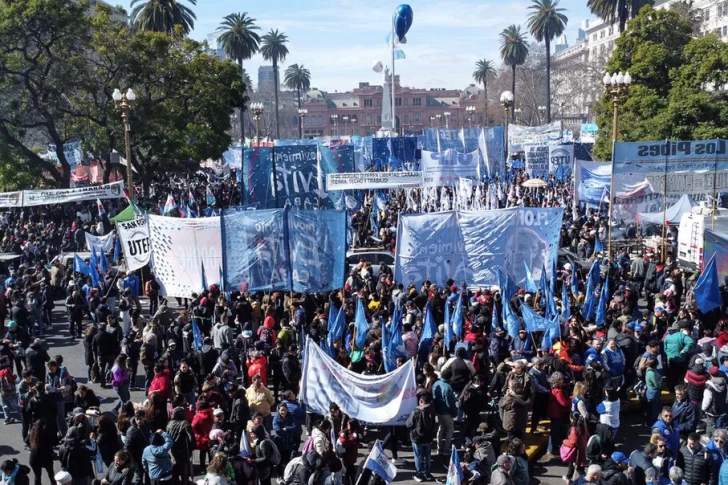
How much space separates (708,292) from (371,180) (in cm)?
1177

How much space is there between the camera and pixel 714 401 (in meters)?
10.3

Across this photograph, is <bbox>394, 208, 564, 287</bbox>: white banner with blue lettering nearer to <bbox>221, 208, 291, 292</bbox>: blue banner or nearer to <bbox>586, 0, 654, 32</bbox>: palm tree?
<bbox>221, 208, 291, 292</bbox>: blue banner

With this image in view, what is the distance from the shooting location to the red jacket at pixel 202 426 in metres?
9.80

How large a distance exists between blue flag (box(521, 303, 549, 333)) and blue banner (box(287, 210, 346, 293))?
412 cm

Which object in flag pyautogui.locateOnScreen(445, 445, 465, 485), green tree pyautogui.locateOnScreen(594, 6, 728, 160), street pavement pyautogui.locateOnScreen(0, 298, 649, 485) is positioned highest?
green tree pyautogui.locateOnScreen(594, 6, 728, 160)

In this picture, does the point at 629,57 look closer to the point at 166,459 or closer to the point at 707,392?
the point at 707,392

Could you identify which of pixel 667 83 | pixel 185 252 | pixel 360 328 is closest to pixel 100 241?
pixel 185 252

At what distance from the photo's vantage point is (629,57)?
3772 centimetres

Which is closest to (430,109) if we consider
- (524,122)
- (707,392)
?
(524,122)

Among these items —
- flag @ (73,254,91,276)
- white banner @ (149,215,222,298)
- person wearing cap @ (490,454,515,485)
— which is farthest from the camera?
flag @ (73,254,91,276)

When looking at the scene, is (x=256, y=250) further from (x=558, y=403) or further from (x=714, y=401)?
(x=714, y=401)

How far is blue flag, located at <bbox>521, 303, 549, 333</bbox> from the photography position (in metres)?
12.8

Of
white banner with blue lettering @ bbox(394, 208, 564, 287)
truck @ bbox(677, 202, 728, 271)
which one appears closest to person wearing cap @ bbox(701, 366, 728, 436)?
white banner with blue lettering @ bbox(394, 208, 564, 287)

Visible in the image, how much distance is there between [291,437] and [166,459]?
1721 mm
